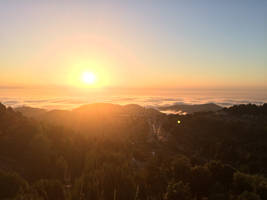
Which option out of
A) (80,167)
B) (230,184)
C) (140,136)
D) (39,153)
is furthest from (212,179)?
(140,136)

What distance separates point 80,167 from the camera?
2217 cm

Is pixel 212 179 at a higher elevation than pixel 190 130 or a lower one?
higher

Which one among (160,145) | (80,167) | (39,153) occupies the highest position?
(39,153)

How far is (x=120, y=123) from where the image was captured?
9169 centimetres

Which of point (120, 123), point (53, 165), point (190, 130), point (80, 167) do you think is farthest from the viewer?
point (120, 123)

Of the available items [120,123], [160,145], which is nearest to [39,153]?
[160,145]

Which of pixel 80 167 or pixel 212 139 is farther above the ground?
pixel 80 167

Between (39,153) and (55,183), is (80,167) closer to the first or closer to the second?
(39,153)

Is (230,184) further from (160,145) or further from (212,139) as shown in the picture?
(212,139)

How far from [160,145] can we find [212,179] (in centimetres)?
4546

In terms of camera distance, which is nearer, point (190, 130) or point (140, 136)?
point (140, 136)

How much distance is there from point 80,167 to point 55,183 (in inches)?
391

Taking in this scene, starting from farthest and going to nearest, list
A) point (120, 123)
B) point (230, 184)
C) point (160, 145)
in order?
point (120, 123), point (160, 145), point (230, 184)

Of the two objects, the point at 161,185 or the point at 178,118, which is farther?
the point at 178,118
